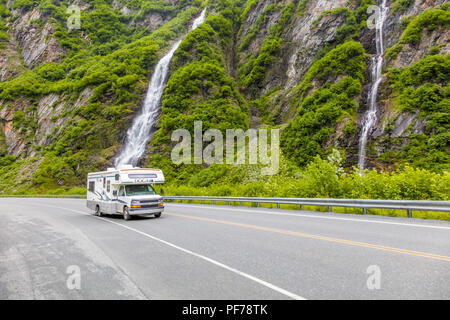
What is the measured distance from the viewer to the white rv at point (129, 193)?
13.8 meters

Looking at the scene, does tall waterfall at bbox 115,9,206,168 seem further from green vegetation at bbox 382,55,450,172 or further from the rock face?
green vegetation at bbox 382,55,450,172

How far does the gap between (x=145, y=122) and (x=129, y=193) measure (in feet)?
133

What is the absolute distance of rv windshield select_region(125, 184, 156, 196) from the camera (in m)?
Answer: 14.5

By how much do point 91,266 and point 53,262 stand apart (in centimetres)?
109

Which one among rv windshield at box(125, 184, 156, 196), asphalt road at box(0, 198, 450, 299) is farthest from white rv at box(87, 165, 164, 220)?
asphalt road at box(0, 198, 450, 299)

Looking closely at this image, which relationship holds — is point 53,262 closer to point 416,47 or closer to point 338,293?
point 338,293

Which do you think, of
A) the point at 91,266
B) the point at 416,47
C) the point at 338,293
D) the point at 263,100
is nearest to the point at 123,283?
→ the point at 91,266

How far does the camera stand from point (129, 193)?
14.4 metres

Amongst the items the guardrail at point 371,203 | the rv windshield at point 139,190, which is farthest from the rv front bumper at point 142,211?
the guardrail at point 371,203

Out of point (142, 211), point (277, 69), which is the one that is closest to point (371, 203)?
point (142, 211)

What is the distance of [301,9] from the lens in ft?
194

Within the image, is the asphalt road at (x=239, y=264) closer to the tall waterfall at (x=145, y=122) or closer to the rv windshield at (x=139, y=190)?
the rv windshield at (x=139, y=190)

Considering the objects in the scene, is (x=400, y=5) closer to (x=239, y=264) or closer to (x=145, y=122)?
(x=145, y=122)

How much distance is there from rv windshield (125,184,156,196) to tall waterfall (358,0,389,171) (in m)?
26.0
